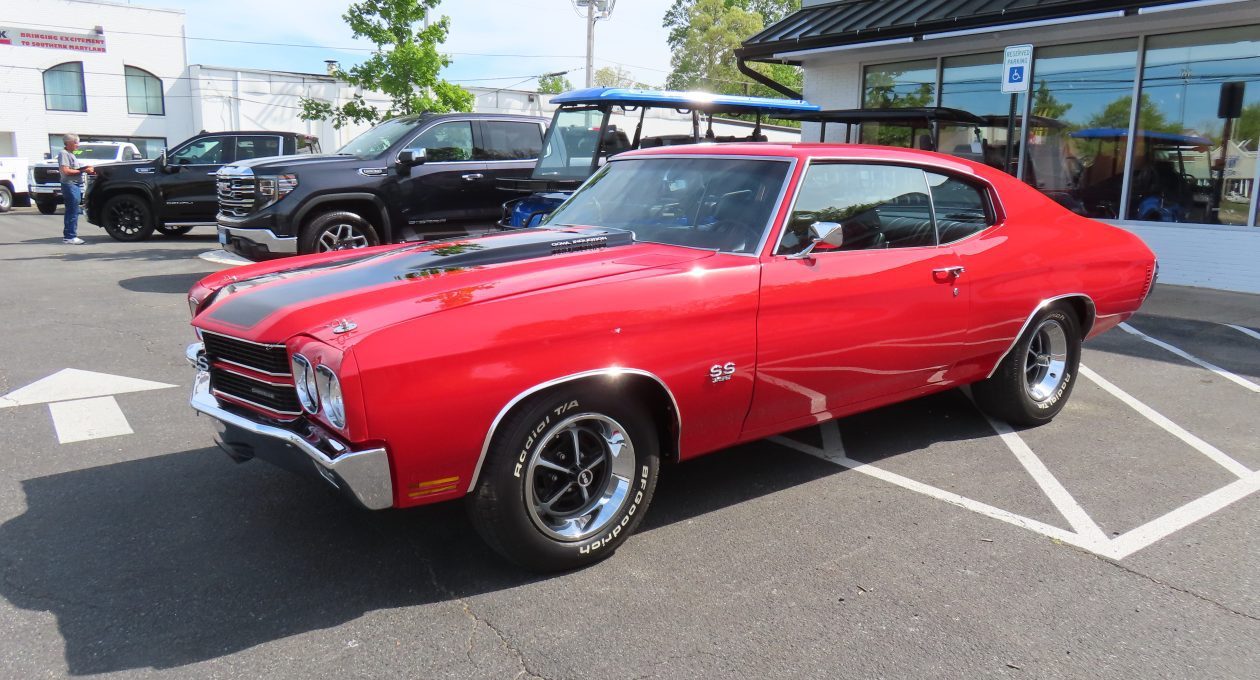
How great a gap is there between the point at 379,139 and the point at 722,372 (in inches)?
325

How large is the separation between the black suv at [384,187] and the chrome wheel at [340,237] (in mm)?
11

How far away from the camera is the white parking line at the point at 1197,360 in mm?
6371

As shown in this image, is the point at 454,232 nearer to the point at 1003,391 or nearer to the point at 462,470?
the point at 1003,391

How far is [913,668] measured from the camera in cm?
279

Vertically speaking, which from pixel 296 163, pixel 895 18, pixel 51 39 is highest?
pixel 51 39

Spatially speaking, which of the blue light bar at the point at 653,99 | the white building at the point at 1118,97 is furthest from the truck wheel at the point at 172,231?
the white building at the point at 1118,97

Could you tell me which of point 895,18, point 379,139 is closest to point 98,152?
point 379,139

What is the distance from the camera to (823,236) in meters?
3.81

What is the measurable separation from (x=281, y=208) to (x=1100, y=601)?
8.39m

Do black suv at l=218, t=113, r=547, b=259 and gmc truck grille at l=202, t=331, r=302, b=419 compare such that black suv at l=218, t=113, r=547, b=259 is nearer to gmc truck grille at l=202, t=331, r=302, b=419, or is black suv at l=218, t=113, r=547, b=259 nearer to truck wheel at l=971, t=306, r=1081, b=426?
gmc truck grille at l=202, t=331, r=302, b=419

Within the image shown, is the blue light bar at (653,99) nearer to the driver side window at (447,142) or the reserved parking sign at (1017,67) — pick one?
the driver side window at (447,142)

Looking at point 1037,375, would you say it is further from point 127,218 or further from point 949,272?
point 127,218

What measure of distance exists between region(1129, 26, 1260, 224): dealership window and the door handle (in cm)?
789

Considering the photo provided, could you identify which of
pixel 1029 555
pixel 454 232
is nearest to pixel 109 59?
pixel 454 232
